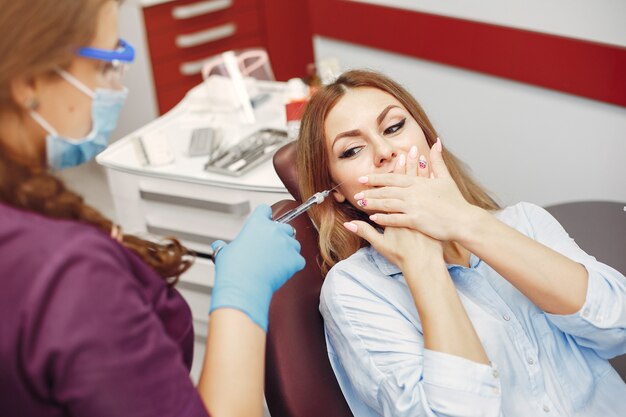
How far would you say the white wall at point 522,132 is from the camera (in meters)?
2.12

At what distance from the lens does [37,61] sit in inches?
35.3

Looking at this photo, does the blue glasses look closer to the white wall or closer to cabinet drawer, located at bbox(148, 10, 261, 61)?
the white wall

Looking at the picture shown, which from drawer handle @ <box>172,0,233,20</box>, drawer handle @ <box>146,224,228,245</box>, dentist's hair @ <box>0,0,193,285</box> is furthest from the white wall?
dentist's hair @ <box>0,0,193,285</box>

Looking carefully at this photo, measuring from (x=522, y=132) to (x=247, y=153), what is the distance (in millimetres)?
852

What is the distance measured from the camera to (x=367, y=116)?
1.52 m

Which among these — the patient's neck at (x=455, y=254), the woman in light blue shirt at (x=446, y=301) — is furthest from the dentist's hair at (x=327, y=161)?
the patient's neck at (x=455, y=254)

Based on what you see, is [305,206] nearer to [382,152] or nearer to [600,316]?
[382,152]

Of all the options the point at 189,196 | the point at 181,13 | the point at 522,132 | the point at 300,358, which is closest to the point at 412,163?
the point at 300,358

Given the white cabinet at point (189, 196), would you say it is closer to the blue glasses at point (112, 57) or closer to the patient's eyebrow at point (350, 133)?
the patient's eyebrow at point (350, 133)

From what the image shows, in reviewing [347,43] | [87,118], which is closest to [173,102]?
[347,43]

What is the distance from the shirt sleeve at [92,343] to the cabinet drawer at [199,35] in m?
2.78

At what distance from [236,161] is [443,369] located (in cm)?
108

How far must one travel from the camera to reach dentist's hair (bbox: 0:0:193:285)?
0.88 m

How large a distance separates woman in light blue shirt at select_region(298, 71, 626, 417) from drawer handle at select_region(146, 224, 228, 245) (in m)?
0.70
